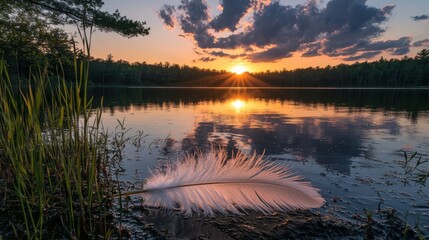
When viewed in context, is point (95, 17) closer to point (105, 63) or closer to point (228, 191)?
point (228, 191)

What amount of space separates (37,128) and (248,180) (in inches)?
77.2

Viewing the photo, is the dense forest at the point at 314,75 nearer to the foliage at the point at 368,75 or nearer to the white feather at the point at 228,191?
the foliage at the point at 368,75

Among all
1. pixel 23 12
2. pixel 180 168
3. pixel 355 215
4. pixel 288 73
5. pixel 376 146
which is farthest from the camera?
pixel 288 73

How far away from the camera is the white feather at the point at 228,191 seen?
2285 mm

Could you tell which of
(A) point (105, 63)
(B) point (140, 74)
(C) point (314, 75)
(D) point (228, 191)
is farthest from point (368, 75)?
(D) point (228, 191)

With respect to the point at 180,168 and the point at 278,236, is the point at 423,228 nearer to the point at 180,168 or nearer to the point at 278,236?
the point at 278,236

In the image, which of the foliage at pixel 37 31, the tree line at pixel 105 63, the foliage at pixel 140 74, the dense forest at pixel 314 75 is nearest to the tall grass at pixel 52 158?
the tree line at pixel 105 63

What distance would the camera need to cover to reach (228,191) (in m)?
2.44

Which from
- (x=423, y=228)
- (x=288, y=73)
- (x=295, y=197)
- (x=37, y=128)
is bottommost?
(x=423, y=228)

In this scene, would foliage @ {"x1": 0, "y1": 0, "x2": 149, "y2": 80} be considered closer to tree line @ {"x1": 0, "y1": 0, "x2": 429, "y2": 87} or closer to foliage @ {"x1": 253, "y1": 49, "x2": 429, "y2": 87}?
tree line @ {"x1": 0, "y1": 0, "x2": 429, "y2": 87}

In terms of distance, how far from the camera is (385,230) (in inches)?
127

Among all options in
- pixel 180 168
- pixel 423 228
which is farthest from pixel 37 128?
pixel 423 228

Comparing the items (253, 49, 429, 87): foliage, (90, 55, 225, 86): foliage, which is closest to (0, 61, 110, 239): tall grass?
(90, 55, 225, 86): foliage

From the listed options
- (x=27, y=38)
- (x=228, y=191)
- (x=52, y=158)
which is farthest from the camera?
(x=27, y=38)
